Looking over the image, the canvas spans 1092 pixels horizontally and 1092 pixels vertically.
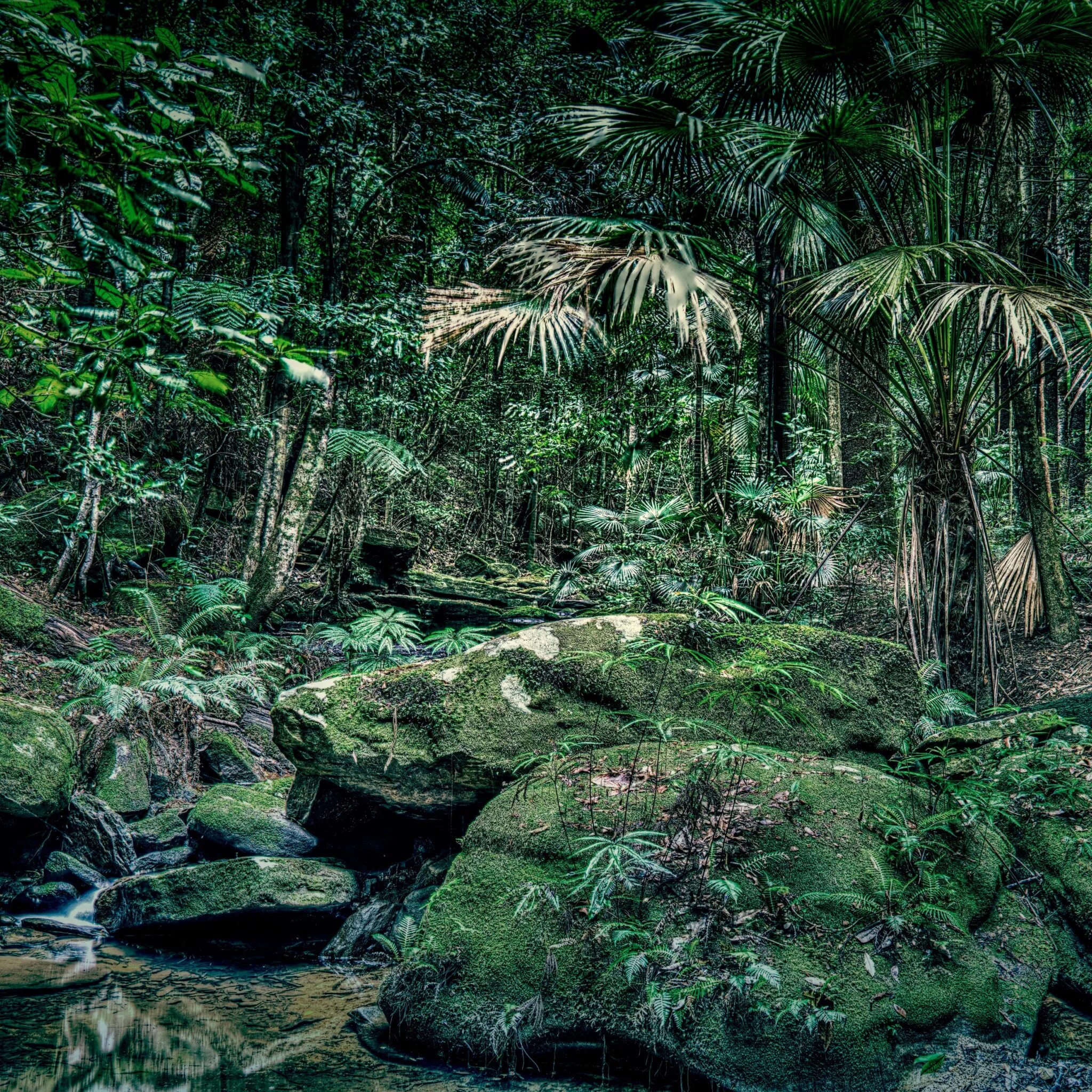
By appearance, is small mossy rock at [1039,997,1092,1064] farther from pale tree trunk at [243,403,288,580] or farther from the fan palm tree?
pale tree trunk at [243,403,288,580]

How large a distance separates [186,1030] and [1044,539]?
7.54m

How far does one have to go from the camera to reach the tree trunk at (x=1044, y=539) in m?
7.28

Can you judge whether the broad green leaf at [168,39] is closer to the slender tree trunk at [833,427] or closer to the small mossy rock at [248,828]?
the small mossy rock at [248,828]

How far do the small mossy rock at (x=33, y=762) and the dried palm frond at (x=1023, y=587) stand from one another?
7.75 metres

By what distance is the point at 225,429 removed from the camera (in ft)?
36.9

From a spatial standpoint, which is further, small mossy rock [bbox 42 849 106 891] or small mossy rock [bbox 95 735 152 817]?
small mossy rock [bbox 95 735 152 817]

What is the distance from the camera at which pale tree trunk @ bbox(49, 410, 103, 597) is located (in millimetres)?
8414

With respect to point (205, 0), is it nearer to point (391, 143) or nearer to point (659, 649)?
point (391, 143)

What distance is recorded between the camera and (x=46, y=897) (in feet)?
16.0

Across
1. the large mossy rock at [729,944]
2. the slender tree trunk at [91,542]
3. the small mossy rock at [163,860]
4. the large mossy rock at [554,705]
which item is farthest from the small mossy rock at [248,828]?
the slender tree trunk at [91,542]

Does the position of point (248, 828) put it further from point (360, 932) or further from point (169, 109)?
point (169, 109)

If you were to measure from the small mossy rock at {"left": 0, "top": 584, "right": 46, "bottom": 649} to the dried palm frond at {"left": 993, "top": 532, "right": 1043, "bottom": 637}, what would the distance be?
30.0ft

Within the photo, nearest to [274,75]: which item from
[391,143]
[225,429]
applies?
[391,143]

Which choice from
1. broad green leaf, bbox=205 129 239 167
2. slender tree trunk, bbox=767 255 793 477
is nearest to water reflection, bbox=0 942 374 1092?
broad green leaf, bbox=205 129 239 167
